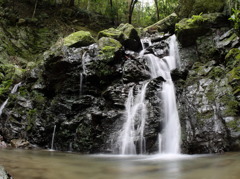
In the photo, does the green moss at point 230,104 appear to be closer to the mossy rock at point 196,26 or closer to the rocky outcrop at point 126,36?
the mossy rock at point 196,26

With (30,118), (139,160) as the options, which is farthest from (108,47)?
(139,160)

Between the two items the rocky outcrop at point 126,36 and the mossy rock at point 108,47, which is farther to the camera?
the rocky outcrop at point 126,36

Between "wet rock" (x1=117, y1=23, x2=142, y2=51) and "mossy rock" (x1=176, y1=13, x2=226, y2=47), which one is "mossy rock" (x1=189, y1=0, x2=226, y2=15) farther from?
"wet rock" (x1=117, y1=23, x2=142, y2=51)

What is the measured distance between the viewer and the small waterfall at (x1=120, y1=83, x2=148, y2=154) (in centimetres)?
733

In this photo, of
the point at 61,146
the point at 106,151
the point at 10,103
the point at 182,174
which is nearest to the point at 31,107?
the point at 10,103

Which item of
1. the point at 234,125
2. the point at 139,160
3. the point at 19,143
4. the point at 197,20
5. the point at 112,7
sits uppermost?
the point at 112,7

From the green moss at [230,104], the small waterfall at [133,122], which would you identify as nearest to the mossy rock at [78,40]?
the small waterfall at [133,122]

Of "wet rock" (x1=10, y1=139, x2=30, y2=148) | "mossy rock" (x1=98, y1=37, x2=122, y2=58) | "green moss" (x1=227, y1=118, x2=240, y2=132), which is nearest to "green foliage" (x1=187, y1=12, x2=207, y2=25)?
"mossy rock" (x1=98, y1=37, x2=122, y2=58)

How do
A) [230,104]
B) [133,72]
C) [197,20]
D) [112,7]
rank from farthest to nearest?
[112,7]
[197,20]
[133,72]
[230,104]

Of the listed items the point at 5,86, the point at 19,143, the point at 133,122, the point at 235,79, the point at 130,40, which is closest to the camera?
the point at 235,79

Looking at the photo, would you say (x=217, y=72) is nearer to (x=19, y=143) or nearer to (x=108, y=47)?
(x=108, y=47)

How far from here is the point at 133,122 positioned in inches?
313

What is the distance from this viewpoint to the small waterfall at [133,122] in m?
7.33

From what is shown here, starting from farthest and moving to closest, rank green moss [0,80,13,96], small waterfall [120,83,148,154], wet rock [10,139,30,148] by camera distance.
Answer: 1. green moss [0,80,13,96]
2. wet rock [10,139,30,148]
3. small waterfall [120,83,148,154]
